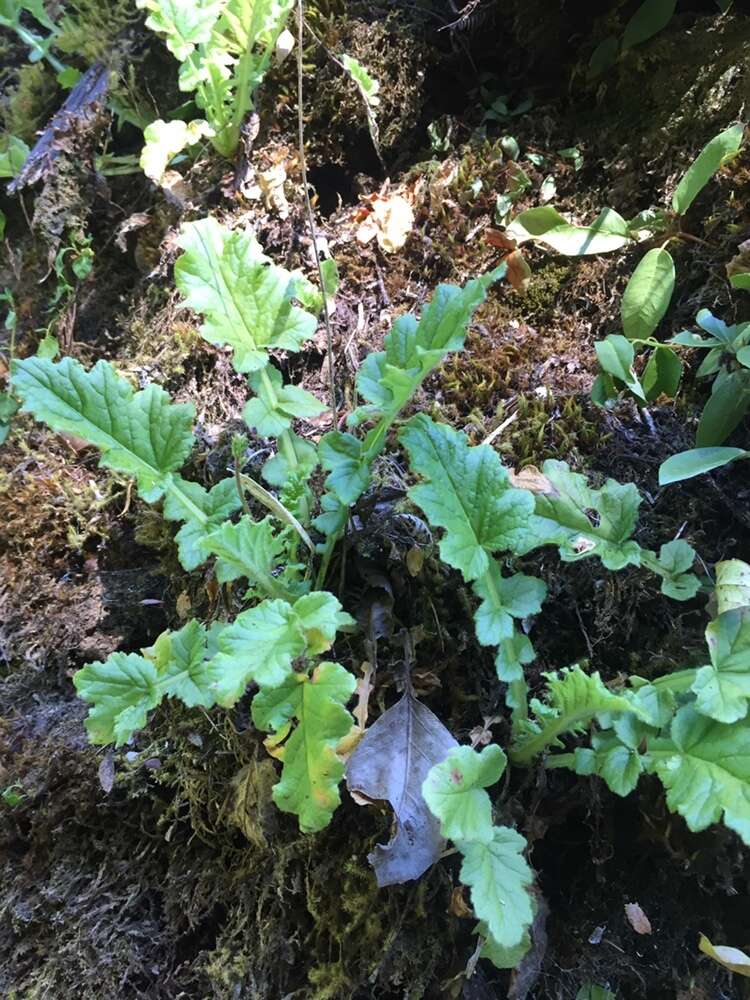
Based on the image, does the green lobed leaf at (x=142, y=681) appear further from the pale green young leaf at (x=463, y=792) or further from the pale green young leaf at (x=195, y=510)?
the pale green young leaf at (x=463, y=792)

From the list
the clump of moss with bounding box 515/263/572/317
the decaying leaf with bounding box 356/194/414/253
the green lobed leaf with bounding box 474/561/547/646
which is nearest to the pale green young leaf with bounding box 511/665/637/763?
the green lobed leaf with bounding box 474/561/547/646

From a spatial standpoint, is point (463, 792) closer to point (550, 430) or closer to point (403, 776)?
point (403, 776)

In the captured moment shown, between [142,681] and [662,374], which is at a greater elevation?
[662,374]

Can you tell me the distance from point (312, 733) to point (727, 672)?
2.00ft

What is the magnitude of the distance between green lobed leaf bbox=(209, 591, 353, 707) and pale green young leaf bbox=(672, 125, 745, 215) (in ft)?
3.69

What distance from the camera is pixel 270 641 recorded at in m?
1.00

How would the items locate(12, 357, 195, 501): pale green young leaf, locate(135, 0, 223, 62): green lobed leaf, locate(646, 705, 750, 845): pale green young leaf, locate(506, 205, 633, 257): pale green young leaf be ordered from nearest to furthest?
1. locate(646, 705, 750, 845): pale green young leaf
2. locate(12, 357, 195, 501): pale green young leaf
3. locate(506, 205, 633, 257): pale green young leaf
4. locate(135, 0, 223, 62): green lobed leaf

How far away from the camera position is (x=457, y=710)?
130 centimetres

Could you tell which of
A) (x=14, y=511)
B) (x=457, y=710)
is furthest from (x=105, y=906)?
(x=14, y=511)

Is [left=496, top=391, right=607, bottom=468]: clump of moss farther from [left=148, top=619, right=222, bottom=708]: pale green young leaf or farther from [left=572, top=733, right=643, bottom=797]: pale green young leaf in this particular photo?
[left=148, top=619, right=222, bottom=708]: pale green young leaf

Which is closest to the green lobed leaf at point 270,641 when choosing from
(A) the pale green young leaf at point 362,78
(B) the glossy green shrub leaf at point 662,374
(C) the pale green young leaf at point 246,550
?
(C) the pale green young leaf at point 246,550

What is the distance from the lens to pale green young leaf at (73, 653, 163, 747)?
115 cm

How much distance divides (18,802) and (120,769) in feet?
0.81

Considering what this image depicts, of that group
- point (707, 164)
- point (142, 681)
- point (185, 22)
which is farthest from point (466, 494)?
point (185, 22)
